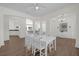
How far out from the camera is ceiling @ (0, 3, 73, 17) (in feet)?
6.46

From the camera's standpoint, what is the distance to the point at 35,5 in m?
1.96

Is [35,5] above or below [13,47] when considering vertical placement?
above

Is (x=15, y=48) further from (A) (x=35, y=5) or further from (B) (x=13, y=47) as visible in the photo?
(A) (x=35, y=5)

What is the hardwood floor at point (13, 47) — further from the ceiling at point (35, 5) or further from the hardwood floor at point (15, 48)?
the ceiling at point (35, 5)

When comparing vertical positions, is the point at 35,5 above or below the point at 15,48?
above

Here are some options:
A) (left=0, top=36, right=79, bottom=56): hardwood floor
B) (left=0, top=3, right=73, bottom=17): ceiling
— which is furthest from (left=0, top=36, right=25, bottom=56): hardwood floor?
(left=0, top=3, right=73, bottom=17): ceiling

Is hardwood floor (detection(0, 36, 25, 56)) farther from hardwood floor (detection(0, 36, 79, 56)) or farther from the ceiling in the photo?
the ceiling

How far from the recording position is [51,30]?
82.7 inches

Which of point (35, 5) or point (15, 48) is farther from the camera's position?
point (15, 48)

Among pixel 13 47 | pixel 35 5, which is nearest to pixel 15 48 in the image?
pixel 13 47

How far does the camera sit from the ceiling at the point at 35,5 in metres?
1.97

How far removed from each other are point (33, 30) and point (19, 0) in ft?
1.90

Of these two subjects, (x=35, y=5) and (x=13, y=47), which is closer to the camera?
(x=35, y=5)

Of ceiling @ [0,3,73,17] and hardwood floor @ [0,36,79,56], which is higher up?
ceiling @ [0,3,73,17]
